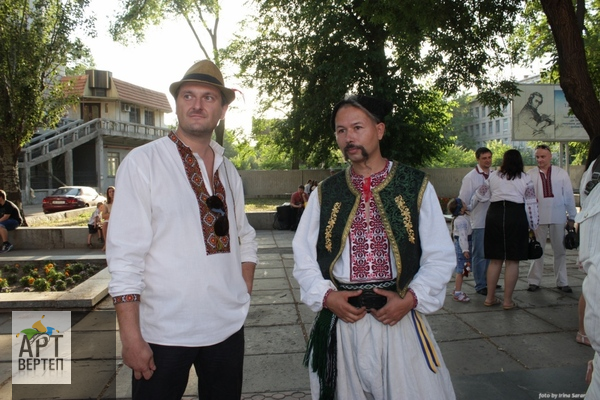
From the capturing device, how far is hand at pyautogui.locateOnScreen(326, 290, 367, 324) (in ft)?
7.41

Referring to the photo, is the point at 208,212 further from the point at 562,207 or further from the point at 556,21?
the point at 556,21

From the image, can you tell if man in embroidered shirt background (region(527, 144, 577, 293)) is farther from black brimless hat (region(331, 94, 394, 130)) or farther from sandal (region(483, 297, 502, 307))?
black brimless hat (region(331, 94, 394, 130))

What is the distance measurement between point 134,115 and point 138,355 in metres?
45.8

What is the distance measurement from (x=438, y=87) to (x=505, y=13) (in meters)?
1.88

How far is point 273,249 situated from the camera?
10.9m

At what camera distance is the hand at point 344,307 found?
2.26 m

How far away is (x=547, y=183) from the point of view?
21.4ft

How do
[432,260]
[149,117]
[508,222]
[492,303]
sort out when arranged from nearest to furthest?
[432,260]
[508,222]
[492,303]
[149,117]

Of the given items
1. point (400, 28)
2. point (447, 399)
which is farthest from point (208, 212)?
point (400, 28)

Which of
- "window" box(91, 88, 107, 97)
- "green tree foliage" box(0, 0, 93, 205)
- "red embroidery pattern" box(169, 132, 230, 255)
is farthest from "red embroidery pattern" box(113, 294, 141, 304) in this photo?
"window" box(91, 88, 107, 97)

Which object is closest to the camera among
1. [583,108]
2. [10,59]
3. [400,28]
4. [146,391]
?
[146,391]

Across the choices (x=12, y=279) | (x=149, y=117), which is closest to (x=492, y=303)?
(x=12, y=279)

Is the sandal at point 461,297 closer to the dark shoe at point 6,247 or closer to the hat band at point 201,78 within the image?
the hat band at point 201,78

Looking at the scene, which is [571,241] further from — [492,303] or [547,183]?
[547,183]
